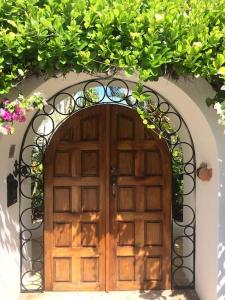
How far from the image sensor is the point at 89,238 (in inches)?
210

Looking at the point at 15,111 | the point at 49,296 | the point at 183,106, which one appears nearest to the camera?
the point at 15,111

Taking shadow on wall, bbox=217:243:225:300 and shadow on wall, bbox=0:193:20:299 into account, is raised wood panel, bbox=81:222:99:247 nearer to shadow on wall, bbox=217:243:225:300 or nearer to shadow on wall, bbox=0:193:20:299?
shadow on wall, bbox=0:193:20:299

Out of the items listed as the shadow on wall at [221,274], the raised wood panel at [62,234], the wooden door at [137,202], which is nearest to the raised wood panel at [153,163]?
the wooden door at [137,202]

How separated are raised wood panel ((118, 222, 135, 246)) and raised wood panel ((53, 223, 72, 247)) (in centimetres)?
62

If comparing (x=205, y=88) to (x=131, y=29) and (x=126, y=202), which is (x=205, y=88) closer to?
(x=131, y=29)

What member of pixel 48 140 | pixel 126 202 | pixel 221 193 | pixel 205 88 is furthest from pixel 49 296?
pixel 205 88

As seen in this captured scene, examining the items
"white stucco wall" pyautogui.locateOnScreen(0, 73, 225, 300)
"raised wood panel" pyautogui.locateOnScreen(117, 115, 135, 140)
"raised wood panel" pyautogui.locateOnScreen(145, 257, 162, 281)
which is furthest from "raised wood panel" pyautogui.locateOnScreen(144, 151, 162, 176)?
"raised wood panel" pyautogui.locateOnScreen(145, 257, 162, 281)

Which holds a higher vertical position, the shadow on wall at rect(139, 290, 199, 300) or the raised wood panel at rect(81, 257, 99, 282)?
the raised wood panel at rect(81, 257, 99, 282)

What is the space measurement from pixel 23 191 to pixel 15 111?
214 cm

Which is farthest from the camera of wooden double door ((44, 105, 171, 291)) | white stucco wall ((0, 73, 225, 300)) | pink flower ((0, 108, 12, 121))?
wooden double door ((44, 105, 171, 291))

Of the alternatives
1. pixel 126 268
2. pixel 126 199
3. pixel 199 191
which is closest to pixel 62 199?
pixel 126 199

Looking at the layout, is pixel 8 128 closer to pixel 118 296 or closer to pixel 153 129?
pixel 153 129

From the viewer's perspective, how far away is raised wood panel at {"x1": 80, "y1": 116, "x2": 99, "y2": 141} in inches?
209

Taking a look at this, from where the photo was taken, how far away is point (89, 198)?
531 centimetres
